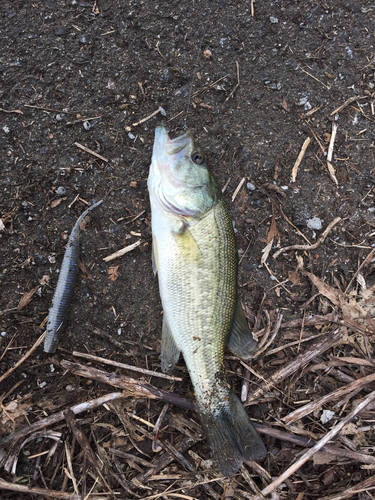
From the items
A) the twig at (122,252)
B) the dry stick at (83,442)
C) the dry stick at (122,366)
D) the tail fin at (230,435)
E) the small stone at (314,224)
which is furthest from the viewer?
the small stone at (314,224)

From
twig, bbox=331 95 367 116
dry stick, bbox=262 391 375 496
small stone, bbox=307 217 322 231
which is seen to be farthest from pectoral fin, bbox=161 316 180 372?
twig, bbox=331 95 367 116

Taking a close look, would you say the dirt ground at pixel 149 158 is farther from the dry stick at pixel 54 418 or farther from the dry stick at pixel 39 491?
the dry stick at pixel 39 491

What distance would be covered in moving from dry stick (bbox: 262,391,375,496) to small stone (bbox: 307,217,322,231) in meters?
1.67

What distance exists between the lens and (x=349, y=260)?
3.37 m

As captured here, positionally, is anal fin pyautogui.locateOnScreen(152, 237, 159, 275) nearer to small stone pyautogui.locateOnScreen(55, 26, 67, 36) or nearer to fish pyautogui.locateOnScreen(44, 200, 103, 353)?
fish pyautogui.locateOnScreen(44, 200, 103, 353)

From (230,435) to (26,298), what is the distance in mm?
2249

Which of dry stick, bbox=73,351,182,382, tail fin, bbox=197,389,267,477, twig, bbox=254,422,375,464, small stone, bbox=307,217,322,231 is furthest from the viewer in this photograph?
small stone, bbox=307,217,322,231

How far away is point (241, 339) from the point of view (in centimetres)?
296

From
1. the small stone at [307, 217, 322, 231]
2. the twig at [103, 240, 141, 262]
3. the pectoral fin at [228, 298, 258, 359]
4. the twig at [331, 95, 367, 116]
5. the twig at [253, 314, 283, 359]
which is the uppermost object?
the twig at [331, 95, 367, 116]

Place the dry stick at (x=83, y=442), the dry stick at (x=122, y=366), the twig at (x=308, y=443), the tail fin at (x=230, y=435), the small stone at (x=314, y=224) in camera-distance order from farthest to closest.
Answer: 1. the small stone at (x=314, y=224)
2. the dry stick at (x=122, y=366)
3. the twig at (x=308, y=443)
4. the dry stick at (x=83, y=442)
5. the tail fin at (x=230, y=435)

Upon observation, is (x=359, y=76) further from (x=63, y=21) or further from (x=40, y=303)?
(x=40, y=303)

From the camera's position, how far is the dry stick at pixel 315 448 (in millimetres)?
2797

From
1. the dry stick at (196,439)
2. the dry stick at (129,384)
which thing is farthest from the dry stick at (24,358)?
the dry stick at (196,439)

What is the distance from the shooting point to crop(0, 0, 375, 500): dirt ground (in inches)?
123
